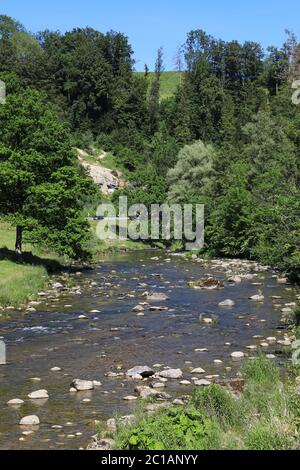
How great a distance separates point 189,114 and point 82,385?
10809 cm

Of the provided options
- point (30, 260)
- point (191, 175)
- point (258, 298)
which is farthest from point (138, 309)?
point (191, 175)

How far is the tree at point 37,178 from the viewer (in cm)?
4016

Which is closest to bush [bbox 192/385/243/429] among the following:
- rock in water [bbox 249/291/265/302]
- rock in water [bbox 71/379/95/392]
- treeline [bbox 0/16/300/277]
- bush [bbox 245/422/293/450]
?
bush [bbox 245/422/293/450]

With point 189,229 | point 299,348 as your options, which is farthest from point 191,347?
point 189,229

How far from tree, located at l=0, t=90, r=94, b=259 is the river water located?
461 cm

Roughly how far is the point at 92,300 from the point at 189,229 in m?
34.0

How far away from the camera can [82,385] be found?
17969 millimetres

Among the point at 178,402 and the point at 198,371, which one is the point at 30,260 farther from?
the point at 178,402

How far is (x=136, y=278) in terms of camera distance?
43156 millimetres

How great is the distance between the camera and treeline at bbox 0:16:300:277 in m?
59.7

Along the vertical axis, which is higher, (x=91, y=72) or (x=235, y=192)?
(x=91, y=72)

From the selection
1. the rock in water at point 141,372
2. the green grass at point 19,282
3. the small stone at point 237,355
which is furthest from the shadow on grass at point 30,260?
the rock in water at point 141,372

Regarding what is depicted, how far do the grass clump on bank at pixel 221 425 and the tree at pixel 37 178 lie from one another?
1105 inches
